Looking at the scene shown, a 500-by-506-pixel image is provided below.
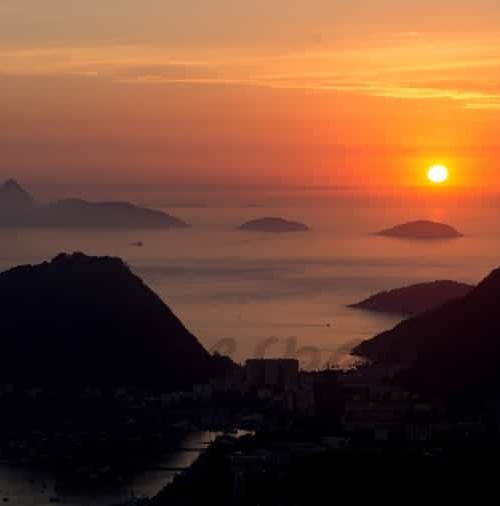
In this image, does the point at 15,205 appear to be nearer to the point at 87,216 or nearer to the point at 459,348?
the point at 87,216

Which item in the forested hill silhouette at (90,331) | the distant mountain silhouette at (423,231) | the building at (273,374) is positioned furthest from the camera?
the distant mountain silhouette at (423,231)

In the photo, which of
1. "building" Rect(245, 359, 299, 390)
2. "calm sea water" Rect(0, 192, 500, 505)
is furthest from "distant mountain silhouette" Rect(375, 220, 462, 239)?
"building" Rect(245, 359, 299, 390)

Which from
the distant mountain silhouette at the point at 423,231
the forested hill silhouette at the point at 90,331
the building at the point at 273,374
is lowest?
the building at the point at 273,374

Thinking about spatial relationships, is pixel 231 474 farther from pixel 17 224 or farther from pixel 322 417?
pixel 17 224

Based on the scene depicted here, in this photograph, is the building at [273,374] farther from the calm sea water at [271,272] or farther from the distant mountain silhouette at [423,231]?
the distant mountain silhouette at [423,231]

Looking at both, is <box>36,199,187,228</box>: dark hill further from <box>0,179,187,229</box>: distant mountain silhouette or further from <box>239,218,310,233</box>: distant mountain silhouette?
<box>239,218,310,233</box>: distant mountain silhouette

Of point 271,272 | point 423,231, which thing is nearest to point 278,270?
point 271,272

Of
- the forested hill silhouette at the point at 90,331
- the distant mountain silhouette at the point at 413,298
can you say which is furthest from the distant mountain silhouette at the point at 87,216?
the forested hill silhouette at the point at 90,331

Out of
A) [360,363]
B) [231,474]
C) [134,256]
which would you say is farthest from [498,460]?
[134,256]
